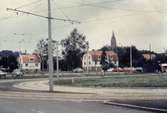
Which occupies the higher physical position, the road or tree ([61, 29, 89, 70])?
tree ([61, 29, 89, 70])

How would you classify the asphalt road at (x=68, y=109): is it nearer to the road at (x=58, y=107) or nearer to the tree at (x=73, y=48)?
the road at (x=58, y=107)

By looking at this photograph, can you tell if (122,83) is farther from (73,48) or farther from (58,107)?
(73,48)

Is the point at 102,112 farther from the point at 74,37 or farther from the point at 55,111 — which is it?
the point at 74,37

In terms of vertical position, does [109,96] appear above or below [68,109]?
above

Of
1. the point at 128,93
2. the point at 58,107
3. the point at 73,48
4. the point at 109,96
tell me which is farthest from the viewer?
the point at 73,48

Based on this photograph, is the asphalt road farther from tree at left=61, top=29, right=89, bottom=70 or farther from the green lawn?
tree at left=61, top=29, right=89, bottom=70

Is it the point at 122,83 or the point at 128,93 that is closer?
the point at 128,93

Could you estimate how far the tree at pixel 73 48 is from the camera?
618 feet

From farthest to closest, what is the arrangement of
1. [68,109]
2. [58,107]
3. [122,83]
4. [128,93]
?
[122,83], [128,93], [58,107], [68,109]

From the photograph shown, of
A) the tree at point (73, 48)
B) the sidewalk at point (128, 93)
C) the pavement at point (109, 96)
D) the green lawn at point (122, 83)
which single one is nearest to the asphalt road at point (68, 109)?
the pavement at point (109, 96)

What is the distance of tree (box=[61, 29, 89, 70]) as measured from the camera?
188 metres

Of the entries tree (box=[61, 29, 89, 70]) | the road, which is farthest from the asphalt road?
tree (box=[61, 29, 89, 70])

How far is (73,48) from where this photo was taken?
190 meters

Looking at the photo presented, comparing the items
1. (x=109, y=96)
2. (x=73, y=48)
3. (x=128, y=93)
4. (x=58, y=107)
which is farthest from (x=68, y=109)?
(x=73, y=48)
